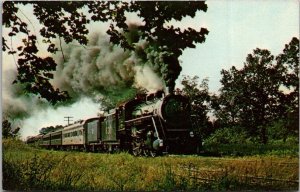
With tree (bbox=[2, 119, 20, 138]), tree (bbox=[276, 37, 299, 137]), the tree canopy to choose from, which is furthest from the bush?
tree (bbox=[2, 119, 20, 138])

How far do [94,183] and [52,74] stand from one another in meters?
1.37

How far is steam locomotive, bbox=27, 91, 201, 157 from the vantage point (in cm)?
722

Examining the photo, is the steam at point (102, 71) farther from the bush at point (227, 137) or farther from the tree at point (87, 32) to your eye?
the bush at point (227, 137)

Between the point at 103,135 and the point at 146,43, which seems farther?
the point at 103,135

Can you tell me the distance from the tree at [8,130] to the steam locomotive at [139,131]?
18 centimetres

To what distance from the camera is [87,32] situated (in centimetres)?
703

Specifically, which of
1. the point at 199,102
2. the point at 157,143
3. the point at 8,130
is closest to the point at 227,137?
the point at 199,102

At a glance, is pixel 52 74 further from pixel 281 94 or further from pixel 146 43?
pixel 281 94

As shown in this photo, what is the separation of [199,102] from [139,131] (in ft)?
2.99

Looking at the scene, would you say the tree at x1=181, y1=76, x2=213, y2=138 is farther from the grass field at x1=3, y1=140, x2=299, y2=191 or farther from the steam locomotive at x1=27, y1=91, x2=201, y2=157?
the grass field at x1=3, y1=140, x2=299, y2=191

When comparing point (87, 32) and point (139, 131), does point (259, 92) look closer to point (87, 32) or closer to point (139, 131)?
point (139, 131)

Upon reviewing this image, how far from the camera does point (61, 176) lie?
7008 mm

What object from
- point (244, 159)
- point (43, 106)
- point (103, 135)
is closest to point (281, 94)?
point (244, 159)

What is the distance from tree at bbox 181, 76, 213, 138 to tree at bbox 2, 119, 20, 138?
2.06 m
